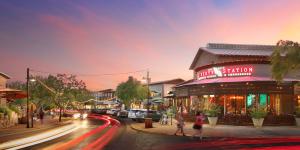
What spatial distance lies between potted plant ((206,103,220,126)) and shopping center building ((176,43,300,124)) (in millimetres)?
1738

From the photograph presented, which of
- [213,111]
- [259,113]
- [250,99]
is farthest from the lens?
[250,99]

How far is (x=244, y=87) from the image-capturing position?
130 feet

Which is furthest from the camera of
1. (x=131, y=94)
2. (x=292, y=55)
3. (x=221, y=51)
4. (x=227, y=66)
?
(x=131, y=94)

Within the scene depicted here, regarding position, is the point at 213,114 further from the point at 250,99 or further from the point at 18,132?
the point at 18,132

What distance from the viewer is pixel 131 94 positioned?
10306 cm

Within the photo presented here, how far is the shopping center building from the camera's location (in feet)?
129

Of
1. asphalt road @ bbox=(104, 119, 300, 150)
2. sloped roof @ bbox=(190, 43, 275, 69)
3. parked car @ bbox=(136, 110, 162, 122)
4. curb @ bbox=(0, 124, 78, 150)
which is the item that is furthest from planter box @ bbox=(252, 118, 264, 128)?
parked car @ bbox=(136, 110, 162, 122)

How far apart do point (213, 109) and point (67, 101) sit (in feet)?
121

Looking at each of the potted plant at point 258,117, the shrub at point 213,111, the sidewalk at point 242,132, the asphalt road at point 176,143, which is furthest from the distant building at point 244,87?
the asphalt road at point 176,143

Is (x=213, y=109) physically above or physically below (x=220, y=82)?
below

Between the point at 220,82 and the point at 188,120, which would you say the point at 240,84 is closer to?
the point at 220,82

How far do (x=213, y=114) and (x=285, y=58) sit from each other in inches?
407

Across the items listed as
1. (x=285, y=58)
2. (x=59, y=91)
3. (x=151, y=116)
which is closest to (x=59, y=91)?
(x=59, y=91)

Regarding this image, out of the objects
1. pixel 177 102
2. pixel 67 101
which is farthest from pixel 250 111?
pixel 67 101
